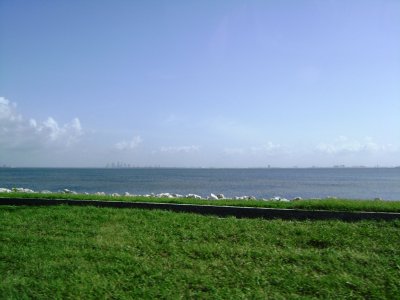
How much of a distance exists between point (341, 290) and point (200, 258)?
271 centimetres

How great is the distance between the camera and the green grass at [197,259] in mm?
5972

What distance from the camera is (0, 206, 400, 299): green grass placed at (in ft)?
19.6

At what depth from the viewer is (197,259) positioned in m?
7.58

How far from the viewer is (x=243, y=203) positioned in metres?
14.2

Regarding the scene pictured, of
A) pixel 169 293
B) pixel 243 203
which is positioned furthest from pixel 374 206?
pixel 169 293

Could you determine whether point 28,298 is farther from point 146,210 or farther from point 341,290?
point 146,210

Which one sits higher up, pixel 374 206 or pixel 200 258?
pixel 374 206

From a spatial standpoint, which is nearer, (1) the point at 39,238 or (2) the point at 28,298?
(2) the point at 28,298

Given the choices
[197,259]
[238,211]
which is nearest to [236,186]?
[238,211]

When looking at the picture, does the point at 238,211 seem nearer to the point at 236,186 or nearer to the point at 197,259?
the point at 197,259

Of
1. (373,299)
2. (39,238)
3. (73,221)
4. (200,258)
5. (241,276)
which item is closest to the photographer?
(373,299)

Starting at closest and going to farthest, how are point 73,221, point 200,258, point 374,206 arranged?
1. point 200,258
2. point 73,221
3. point 374,206

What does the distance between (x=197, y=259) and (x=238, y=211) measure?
16.0 ft

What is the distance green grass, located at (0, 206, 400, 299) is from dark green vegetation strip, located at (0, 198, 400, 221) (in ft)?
2.12
